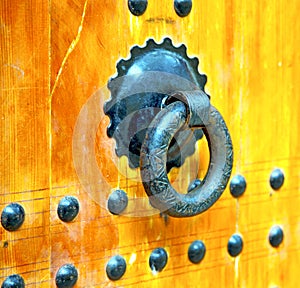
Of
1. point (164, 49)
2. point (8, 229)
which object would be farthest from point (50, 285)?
point (164, 49)

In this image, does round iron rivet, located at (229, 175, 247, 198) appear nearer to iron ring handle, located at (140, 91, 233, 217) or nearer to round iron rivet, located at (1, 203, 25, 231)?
iron ring handle, located at (140, 91, 233, 217)

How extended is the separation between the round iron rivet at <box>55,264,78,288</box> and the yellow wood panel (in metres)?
0.02

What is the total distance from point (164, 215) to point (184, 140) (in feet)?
0.33

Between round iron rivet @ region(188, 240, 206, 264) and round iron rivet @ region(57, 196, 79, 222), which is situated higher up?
round iron rivet @ region(57, 196, 79, 222)

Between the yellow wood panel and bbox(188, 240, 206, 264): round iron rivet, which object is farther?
bbox(188, 240, 206, 264): round iron rivet

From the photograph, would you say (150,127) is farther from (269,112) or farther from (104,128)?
(269,112)

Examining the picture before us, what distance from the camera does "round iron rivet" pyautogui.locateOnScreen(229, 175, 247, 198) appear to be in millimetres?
949

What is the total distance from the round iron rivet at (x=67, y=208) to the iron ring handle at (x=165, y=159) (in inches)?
3.4

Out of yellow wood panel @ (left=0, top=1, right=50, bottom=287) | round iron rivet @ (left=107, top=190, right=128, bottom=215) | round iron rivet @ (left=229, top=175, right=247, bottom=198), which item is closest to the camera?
yellow wood panel @ (left=0, top=1, right=50, bottom=287)

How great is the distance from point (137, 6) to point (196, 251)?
328 mm

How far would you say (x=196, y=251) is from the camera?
3.02ft

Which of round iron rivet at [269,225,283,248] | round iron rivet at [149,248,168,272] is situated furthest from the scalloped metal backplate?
round iron rivet at [269,225,283,248]

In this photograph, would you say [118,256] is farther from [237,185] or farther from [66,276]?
[237,185]

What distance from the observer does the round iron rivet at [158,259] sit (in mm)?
885
